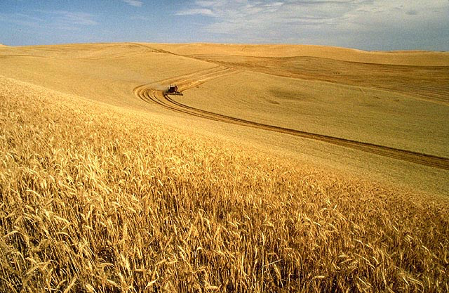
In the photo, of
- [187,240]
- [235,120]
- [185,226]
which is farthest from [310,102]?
[187,240]

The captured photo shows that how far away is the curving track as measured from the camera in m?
17.1

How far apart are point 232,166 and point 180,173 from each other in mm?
1567

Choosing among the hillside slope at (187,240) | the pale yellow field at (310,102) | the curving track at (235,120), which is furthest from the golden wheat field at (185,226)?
the curving track at (235,120)

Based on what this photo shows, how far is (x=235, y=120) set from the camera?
26.8m

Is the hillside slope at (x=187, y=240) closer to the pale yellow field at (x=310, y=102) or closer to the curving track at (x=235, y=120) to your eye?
the pale yellow field at (x=310, y=102)

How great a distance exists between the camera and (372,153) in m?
18.4

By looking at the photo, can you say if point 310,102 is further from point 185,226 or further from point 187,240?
point 187,240

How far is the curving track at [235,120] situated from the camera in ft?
56.1

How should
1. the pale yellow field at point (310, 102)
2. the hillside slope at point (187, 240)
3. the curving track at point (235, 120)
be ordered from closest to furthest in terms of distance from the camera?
the hillside slope at point (187, 240), the pale yellow field at point (310, 102), the curving track at point (235, 120)

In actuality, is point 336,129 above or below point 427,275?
below

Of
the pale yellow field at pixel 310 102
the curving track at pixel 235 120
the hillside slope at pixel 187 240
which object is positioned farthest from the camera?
the curving track at pixel 235 120

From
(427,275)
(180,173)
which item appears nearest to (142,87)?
(180,173)

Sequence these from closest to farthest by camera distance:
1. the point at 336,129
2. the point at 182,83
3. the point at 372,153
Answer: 1. the point at 372,153
2. the point at 336,129
3. the point at 182,83

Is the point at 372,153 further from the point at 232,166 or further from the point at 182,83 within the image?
the point at 182,83
